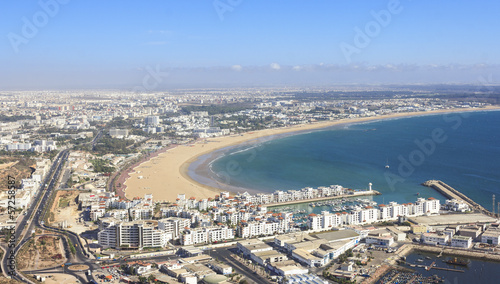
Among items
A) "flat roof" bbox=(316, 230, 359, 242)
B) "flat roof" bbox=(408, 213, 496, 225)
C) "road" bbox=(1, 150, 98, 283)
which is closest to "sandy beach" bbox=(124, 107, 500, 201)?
"road" bbox=(1, 150, 98, 283)

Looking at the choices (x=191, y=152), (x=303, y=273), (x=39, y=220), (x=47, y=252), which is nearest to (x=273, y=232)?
(x=303, y=273)

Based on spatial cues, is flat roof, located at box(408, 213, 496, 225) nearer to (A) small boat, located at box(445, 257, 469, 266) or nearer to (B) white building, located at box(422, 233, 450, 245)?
(B) white building, located at box(422, 233, 450, 245)

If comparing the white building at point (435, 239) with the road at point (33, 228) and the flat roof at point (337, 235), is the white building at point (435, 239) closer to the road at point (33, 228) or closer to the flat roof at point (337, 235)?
the flat roof at point (337, 235)

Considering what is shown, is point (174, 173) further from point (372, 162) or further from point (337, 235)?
point (337, 235)

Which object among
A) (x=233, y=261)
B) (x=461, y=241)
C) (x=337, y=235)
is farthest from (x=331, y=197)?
(x=233, y=261)

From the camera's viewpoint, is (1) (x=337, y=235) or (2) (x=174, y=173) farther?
(2) (x=174, y=173)

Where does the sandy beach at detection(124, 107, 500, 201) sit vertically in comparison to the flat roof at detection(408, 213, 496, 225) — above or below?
above

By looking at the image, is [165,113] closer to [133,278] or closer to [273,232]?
[273,232]
